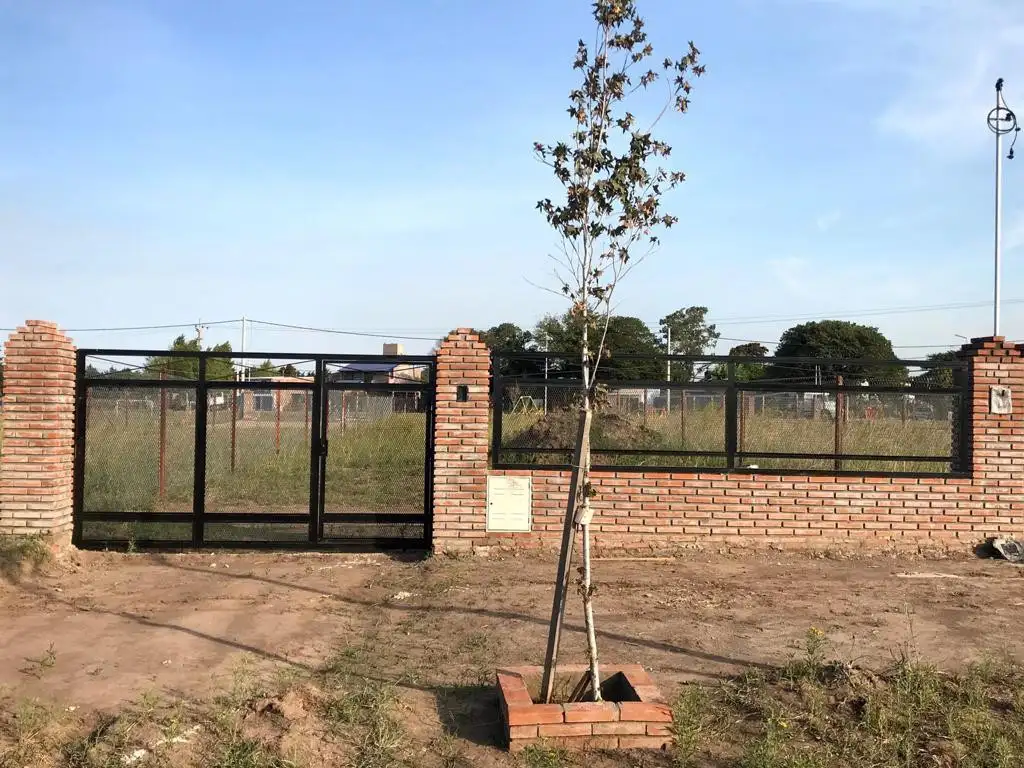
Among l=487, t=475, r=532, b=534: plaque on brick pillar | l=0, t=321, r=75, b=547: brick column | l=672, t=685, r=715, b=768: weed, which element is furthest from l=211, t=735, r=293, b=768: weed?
l=0, t=321, r=75, b=547: brick column

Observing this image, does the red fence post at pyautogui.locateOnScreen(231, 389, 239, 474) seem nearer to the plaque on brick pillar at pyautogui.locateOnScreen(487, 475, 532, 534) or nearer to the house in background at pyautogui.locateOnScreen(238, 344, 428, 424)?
the house in background at pyautogui.locateOnScreen(238, 344, 428, 424)

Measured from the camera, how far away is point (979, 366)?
8.50 m

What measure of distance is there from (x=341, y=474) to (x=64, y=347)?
9.52 ft

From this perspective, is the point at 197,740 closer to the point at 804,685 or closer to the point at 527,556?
the point at 804,685

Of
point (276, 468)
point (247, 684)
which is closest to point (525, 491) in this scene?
point (276, 468)

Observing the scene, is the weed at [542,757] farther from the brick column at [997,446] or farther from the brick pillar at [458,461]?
the brick column at [997,446]

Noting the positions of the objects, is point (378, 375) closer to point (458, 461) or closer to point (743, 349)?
point (458, 461)

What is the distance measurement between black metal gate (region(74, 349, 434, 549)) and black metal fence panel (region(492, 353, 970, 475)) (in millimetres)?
1110

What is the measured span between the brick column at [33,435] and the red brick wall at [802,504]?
3.61 metres

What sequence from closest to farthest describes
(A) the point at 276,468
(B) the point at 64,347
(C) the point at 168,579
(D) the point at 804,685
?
1. (D) the point at 804,685
2. (C) the point at 168,579
3. (B) the point at 64,347
4. (A) the point at 276,468

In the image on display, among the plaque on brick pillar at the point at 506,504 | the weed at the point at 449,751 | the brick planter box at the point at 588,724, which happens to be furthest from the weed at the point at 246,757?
the plaque on brick pillar at the point at 506,504

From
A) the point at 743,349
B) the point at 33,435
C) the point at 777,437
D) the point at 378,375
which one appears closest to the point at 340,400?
the point at 378,375

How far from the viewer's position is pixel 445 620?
19.9 ft

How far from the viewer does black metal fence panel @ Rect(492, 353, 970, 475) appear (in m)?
8.38
